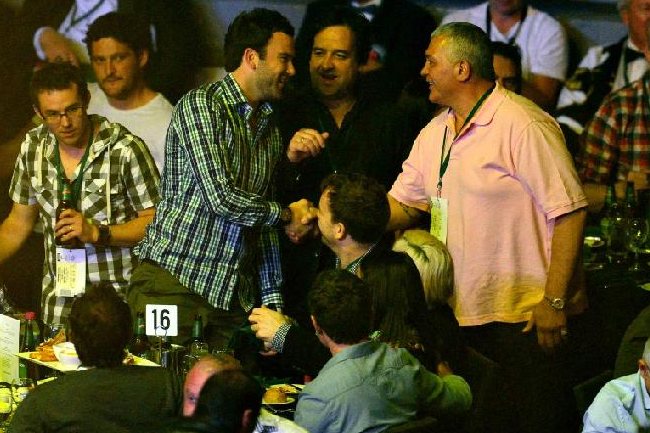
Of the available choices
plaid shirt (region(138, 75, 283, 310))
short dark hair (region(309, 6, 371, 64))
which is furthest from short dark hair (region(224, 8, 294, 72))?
short dark hair (region(309, 6, 371, 64))

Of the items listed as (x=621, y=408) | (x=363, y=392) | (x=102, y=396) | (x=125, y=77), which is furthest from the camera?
(x=125, y=77)

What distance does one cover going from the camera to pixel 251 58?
4.59m

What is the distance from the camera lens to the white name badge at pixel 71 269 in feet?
16.7

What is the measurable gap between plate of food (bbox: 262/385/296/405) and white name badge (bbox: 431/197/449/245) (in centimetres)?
99

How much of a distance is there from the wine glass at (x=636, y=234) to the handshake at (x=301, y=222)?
1652 mm

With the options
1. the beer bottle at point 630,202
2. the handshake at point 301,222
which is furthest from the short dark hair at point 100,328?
the beer bottle at point 630,202

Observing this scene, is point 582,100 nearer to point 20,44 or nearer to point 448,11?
point 448,11

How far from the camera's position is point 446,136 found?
14.8 ft

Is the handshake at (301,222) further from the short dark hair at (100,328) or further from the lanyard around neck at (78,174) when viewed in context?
the short dark hair at (100,328)

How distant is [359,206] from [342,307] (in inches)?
25.8

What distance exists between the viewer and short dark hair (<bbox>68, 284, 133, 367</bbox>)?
3.16 m

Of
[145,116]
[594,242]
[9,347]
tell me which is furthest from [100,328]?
[594,242]

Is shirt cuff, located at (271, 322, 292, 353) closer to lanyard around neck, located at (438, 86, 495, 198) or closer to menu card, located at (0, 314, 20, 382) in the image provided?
menu card, located at (0, 314, 20, 382)

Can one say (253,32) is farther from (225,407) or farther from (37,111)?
(225,407)
